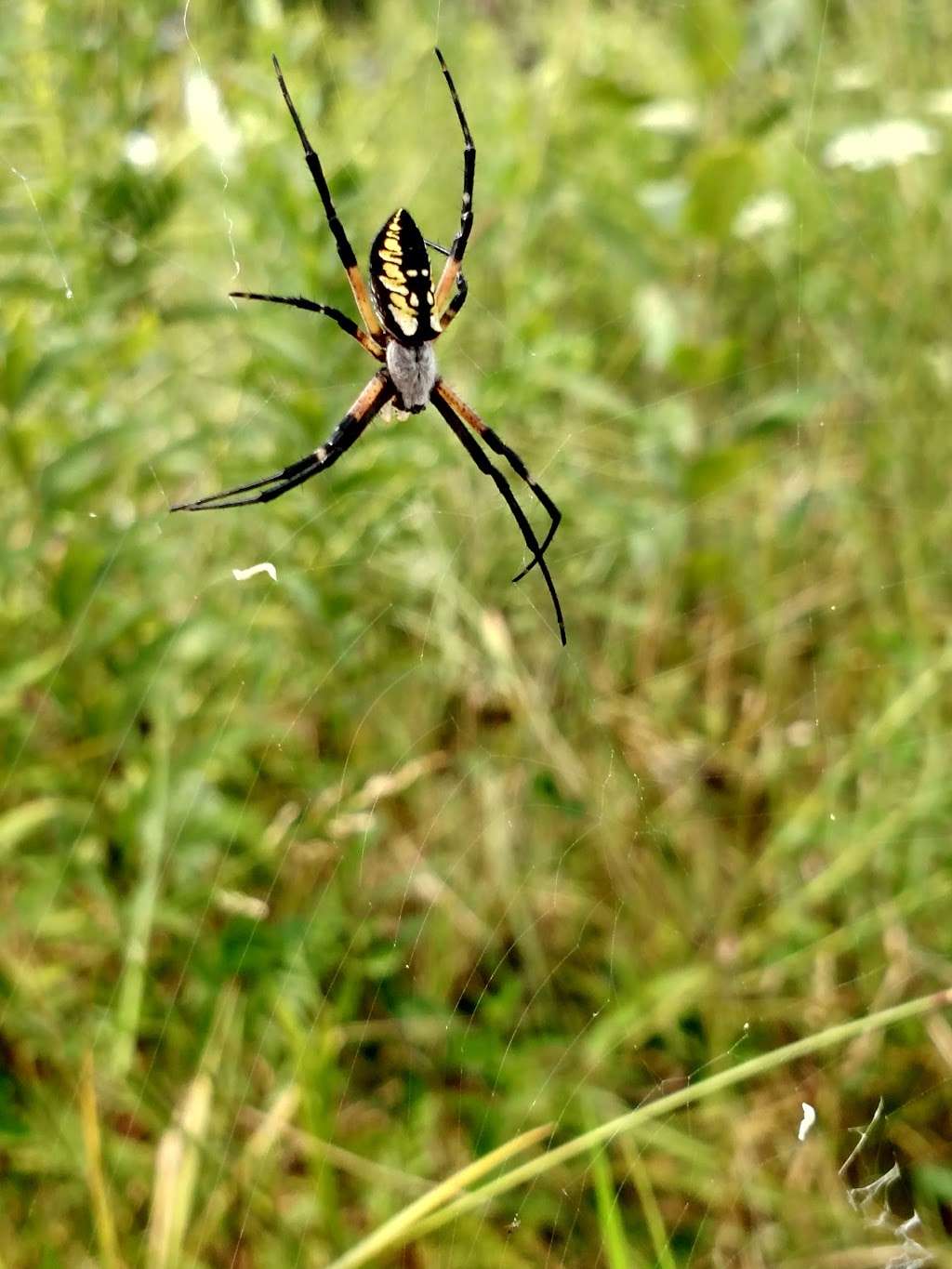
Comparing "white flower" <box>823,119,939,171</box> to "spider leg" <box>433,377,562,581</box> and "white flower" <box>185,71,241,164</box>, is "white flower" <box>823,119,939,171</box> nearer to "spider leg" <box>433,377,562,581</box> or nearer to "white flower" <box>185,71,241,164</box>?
"spider leg" <box>433,377,562,581</box>

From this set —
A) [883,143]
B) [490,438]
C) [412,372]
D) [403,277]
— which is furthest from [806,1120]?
[883,143]

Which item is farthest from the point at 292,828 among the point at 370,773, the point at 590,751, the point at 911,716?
the point at 911,716

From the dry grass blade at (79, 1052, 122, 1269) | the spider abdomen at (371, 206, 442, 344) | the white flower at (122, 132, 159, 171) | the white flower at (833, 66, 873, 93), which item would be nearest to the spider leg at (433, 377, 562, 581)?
the spider abdomen at (371, 206, 442, 344)

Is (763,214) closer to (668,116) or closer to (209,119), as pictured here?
(668,116)

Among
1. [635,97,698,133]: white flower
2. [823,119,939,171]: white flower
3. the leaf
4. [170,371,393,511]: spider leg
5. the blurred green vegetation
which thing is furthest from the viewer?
[635,97,698,133]: white flower

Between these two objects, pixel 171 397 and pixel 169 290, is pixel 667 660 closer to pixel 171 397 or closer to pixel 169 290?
pixel 171 397

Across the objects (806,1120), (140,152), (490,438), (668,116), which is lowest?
(806,1120)
